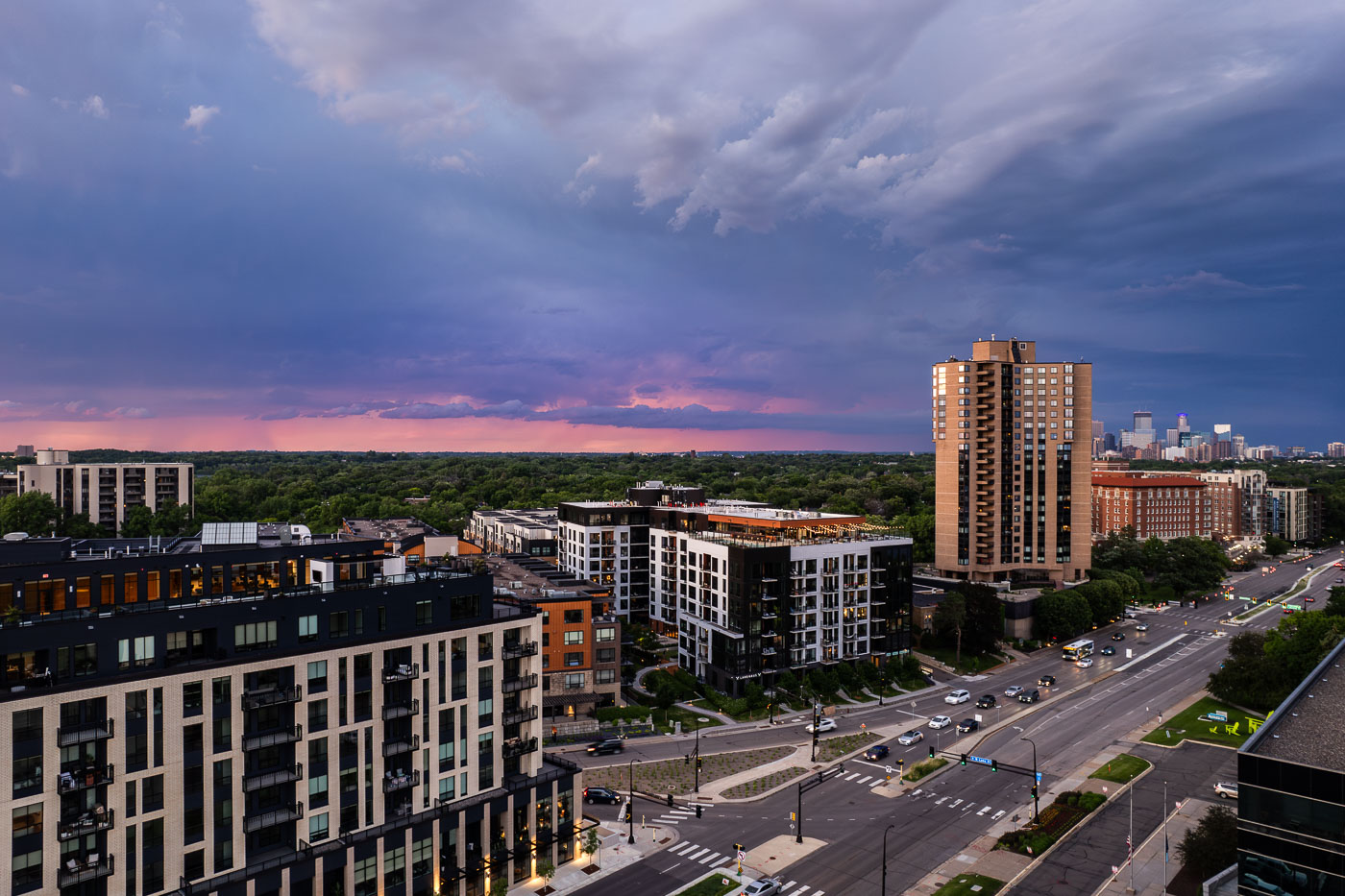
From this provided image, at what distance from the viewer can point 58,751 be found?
4362cm

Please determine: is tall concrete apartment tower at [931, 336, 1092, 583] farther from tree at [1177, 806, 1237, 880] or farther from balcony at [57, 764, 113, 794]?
balcony at [57, 764, 113, 794]

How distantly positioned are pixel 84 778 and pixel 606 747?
53.9 metres

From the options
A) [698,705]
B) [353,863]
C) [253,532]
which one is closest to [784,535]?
[698,705]

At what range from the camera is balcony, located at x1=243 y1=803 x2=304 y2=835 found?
49.7m

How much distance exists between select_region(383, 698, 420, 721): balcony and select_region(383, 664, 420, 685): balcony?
5.30ft

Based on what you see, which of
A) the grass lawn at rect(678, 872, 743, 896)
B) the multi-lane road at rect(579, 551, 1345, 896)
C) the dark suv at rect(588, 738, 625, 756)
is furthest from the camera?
the dark suv at rect(588, 738, 625, 756)

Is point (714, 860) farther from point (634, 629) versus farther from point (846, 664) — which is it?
point (634, 629)

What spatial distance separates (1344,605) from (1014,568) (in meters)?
58.5

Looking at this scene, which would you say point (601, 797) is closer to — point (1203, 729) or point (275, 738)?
point (275, 738)

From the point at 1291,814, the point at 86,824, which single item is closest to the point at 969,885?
the point at 1291,814

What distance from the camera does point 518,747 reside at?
63.9 m

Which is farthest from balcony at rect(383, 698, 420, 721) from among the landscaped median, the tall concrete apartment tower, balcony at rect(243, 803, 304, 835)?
the tall concrete apartment tower

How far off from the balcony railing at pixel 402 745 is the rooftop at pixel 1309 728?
50.9 metres

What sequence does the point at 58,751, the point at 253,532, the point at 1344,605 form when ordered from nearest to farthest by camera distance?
the point at 58,751 → the point at 253,532 → the point at 1344,605
